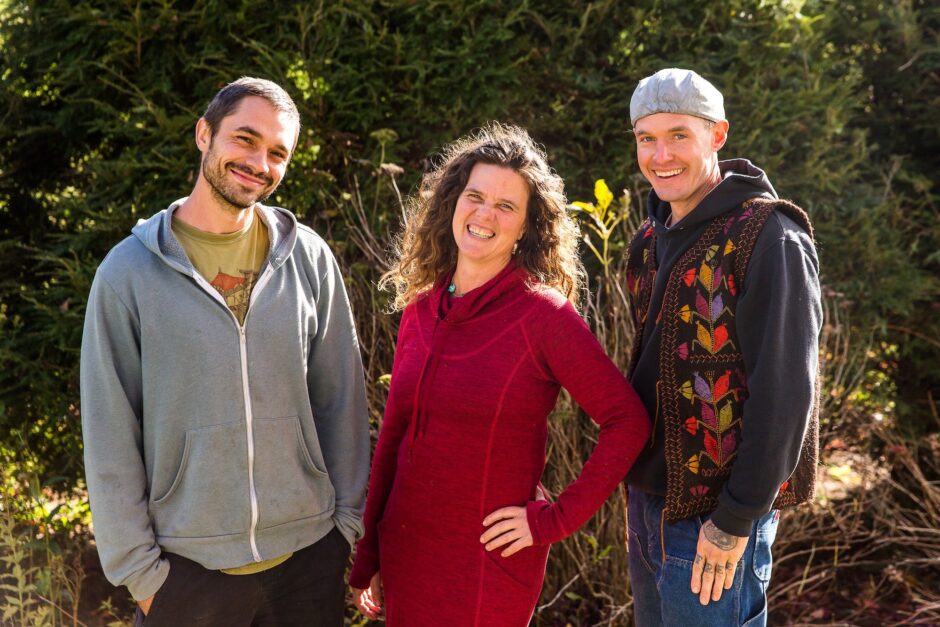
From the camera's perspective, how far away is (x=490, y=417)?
225 centimetres

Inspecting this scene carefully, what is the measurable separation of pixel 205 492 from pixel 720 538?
1312 mm

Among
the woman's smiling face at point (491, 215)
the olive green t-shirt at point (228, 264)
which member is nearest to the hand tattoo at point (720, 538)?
the woman's smiling face at point (491, 215)

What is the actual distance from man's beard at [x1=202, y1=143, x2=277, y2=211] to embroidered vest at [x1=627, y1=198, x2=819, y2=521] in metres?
1.16

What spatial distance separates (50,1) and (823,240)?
12.9 ft

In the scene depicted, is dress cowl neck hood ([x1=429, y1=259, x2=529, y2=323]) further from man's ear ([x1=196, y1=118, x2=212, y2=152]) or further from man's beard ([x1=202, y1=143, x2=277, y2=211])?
man's ear ([x1=196, y1=118, x2=212, y2=152])

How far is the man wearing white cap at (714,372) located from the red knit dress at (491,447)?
160 millimetres

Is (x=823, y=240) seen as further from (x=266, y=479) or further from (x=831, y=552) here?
(x=266, y=479)

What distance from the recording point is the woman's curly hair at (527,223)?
2.44 metres

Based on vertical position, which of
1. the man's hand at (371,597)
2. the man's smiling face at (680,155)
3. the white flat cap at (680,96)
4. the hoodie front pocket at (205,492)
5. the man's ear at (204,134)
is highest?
the white flat cap at (680,96)

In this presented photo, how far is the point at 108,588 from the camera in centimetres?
423

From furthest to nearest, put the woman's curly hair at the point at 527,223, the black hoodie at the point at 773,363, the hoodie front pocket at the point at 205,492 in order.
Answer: the woman's curly hair at the point at 527,223 → the hoodie front pocket at the point at 205,492 → the black hoodie at the point at 773,363

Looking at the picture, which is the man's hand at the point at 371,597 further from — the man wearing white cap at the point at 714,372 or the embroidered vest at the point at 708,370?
the embroidered vest at the point at 708,370

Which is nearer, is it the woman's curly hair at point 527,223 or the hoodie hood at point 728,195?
the hoodie hood at point 728,195

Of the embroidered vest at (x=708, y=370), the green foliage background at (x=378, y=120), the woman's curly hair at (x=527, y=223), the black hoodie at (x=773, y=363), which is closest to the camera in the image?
the black hoodie at (x=773, y=363)
